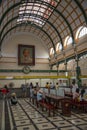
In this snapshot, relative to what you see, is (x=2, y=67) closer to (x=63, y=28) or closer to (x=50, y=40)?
(x=50, y=40)

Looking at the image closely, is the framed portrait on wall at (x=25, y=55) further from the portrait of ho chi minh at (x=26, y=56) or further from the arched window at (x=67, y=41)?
the arched window at (x=67, y=41)

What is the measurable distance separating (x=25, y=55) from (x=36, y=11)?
10.3 metres

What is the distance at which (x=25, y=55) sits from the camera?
115 ft

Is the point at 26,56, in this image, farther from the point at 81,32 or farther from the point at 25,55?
the point at 81,32

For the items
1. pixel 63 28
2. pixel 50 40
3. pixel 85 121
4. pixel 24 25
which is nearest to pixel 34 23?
pixel 24 25

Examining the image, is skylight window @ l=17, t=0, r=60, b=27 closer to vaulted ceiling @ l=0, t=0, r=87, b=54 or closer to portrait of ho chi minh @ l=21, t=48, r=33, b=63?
vaulted ceiling @ l=0, t=0, r=87, b=54

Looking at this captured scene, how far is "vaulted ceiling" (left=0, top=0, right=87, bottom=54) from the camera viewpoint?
21041 mm

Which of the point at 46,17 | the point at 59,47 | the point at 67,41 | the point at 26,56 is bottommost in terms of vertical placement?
the point at 26,56

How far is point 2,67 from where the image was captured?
111ft

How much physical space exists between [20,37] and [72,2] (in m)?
17.1

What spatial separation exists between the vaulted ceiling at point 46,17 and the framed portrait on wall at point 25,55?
368 centimetres

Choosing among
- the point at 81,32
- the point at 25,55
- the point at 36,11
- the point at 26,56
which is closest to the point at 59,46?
the point at 26,56

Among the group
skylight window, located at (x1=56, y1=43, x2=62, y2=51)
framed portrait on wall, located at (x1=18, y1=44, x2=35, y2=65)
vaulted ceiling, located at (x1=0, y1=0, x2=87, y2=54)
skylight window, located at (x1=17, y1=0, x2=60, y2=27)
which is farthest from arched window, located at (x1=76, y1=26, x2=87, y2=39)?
framed portrait on wall, located at (x1=18, y1=44, x2=35, y2=65)

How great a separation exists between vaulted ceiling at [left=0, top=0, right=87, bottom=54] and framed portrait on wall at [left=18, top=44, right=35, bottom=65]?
3.68 m
